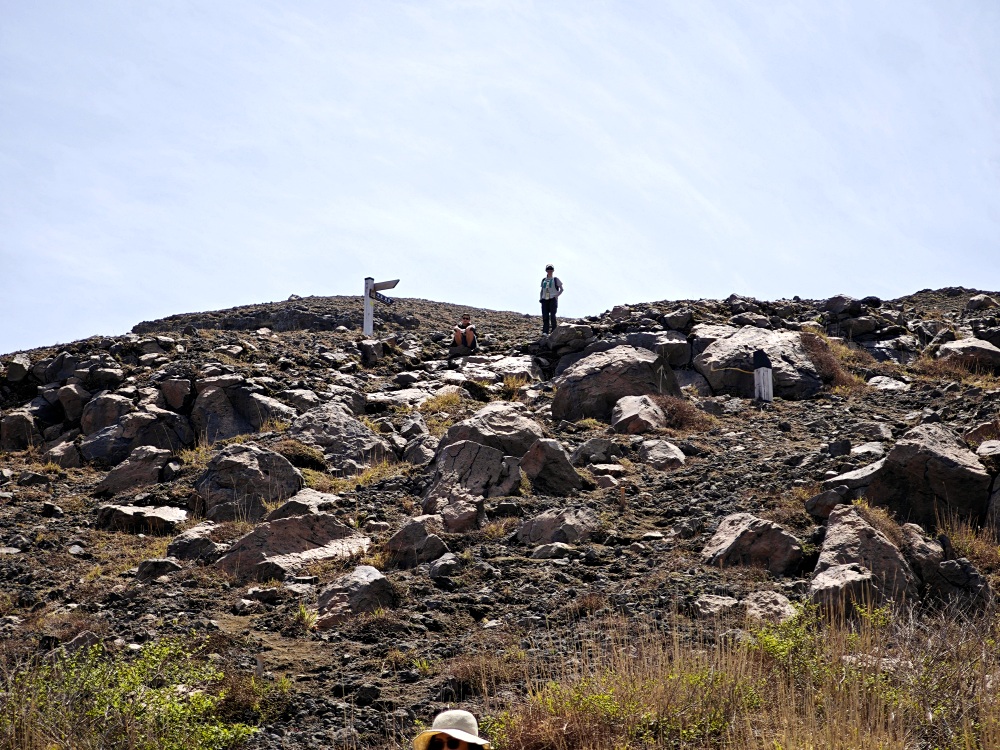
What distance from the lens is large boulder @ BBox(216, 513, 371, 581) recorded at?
900 centimetres

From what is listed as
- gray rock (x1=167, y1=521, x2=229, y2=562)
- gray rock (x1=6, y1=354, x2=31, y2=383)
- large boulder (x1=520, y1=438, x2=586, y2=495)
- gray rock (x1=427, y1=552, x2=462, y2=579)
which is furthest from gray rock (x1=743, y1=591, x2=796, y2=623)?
gray rock (x1=6, y1=354, x2=31, y2=383)

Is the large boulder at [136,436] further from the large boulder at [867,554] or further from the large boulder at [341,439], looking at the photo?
the large boulder at [867,554]

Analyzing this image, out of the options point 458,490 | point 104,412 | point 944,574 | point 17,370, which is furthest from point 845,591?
point 17,370

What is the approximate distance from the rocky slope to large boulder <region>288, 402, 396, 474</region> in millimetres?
48

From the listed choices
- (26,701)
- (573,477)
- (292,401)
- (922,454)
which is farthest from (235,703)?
(292,401)

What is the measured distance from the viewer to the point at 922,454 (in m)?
8.65

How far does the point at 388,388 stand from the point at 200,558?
786 cm

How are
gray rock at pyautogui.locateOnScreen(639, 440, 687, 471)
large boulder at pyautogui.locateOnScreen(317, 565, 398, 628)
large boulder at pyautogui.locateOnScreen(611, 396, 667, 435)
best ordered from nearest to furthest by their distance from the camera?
large boulder at pyautogui.locateOnScreen(317, 565, 398, 628) < gray rock at pyautogui.locateOnScreen(639, 440, 687, 471) < large boulder at pyautogui.locateOnScreen(611, 396, 667, 435)

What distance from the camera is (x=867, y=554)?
7477mm

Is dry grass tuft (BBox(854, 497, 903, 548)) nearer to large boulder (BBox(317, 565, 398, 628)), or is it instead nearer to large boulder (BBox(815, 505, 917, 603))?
large boulder (BBox(815, 505, 917, 603))

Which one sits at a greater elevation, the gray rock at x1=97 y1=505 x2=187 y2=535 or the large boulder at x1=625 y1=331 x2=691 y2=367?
the large boulder at x1=625 y1=331 x2=691 y2=367

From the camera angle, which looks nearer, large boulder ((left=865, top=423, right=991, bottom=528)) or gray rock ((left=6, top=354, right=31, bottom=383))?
large boulder ((left=865, top=423, right=991, bottom=528))

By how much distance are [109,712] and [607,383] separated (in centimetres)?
1077

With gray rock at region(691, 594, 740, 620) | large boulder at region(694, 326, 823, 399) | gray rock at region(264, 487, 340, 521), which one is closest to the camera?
gray rock at region(691, 594, 740, 620)
